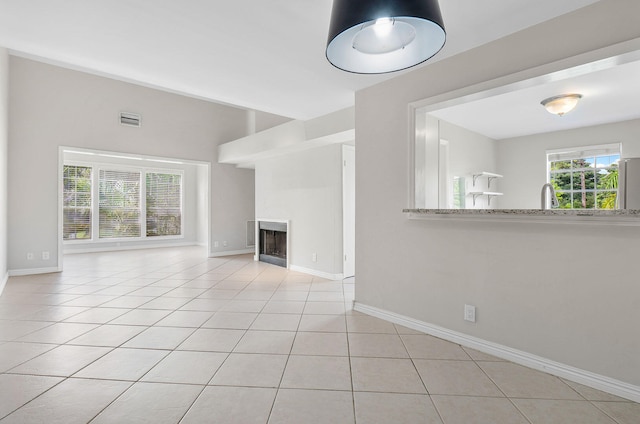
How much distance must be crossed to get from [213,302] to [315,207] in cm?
223

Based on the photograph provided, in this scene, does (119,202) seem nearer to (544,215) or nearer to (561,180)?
(544,215)

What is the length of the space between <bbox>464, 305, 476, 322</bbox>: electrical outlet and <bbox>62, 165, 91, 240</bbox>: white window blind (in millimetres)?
8596

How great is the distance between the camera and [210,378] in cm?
204

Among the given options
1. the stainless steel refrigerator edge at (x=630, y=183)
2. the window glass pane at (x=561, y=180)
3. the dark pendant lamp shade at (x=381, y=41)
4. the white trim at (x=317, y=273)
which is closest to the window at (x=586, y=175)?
the window glass pane at (x=561, y=180)

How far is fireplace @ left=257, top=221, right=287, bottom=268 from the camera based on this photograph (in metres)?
5.93

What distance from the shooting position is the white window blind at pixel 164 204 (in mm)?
8625

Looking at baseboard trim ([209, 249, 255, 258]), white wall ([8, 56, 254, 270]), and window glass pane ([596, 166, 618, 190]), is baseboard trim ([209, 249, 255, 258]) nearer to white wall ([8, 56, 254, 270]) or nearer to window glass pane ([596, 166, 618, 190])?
white wall ([8, 56, 254, 270])

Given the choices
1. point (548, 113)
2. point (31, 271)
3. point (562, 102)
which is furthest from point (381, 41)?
point (31, 271)

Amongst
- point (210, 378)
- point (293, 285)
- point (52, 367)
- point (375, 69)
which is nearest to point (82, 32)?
point (375, 69)

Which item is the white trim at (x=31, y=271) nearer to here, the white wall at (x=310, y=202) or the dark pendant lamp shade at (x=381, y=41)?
the white wall at (x=310, y=202)

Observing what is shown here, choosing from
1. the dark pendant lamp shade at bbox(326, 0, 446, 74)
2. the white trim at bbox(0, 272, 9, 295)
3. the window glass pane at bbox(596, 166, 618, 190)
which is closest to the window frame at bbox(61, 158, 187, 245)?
the white trim at bbox(0, 272, 9, 295)

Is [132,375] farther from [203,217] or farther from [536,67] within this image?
[203,217]

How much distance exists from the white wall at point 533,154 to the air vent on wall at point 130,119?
281 inches

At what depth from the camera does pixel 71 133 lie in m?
5.42
